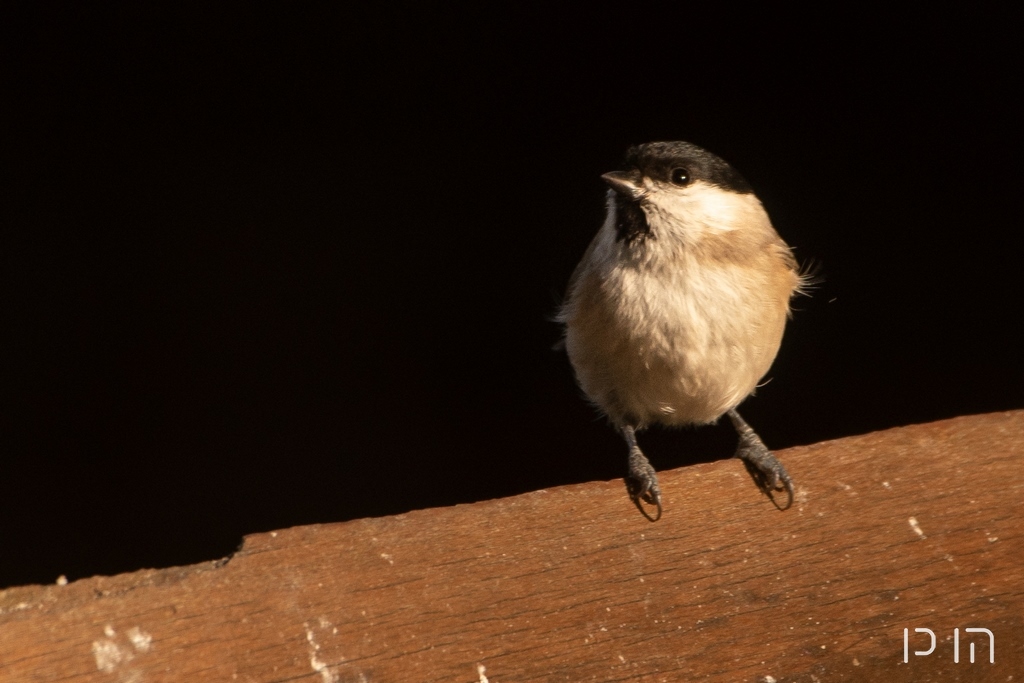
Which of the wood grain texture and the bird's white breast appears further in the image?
the bird's white breast

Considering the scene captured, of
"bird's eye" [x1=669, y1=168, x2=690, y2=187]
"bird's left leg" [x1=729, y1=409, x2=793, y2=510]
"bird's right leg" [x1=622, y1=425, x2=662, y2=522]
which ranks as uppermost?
"bird's eye" [x1=669, y1=168, x2=690, y2=187]

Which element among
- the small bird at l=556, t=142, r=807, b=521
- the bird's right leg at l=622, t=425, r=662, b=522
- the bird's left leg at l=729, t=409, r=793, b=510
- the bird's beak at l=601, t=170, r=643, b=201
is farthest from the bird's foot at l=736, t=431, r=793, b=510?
the bird's beak at l=601, t=170, r=643, b=201

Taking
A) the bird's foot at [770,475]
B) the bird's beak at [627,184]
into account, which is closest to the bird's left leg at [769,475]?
the bird's foot at [770,475]

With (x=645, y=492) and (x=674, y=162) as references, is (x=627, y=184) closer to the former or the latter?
(x=674, y=162)

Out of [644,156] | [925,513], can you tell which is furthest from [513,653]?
[644,156]

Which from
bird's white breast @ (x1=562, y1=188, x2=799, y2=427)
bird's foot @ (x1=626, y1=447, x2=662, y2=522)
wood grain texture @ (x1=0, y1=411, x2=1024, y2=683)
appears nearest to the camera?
wood grain texture @ (x1=0, y1=411, x2=1024, y2=683)

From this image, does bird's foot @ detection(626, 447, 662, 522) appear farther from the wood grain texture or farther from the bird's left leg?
the bird's left leg

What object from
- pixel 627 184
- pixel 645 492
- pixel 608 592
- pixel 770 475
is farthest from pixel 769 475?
pixel 627 184
